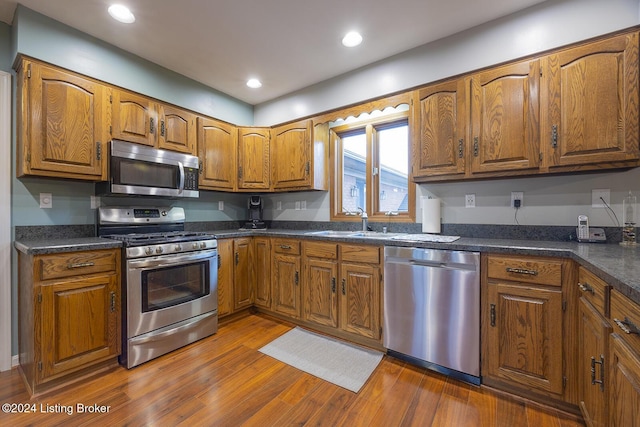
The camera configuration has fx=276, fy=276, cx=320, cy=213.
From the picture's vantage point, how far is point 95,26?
2.17m

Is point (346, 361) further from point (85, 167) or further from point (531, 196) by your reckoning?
point (85, 167)

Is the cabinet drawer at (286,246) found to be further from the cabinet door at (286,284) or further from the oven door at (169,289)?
the oven door at (169,289)

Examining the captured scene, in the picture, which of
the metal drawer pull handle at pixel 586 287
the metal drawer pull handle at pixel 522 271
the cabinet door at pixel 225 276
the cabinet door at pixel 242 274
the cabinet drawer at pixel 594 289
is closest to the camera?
the cabinet drawer at pixel 594 289

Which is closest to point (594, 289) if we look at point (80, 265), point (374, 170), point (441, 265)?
point (441, 265)

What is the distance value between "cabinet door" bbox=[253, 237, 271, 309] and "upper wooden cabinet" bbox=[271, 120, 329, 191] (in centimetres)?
72

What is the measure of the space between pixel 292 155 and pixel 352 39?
134cm

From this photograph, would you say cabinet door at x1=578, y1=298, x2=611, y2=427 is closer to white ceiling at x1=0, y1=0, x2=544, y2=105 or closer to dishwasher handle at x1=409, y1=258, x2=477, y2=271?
dishwasher handle at x1=409, y1=258, x2=477, y2=271

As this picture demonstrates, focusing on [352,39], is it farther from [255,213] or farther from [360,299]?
[255,213]

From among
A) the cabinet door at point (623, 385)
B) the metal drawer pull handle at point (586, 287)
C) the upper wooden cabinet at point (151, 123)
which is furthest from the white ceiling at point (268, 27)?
the cabinet door at point (623, 385)

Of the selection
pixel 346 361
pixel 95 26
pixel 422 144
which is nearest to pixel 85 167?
pixel 95 26

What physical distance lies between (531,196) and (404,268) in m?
1.11

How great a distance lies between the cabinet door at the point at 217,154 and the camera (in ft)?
9.91

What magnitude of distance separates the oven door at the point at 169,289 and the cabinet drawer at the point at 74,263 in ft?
0.45

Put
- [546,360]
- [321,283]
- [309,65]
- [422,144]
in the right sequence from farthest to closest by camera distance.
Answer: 1. [309,65]
2. [321,283]
3. [422,144]
4. [546,360]
